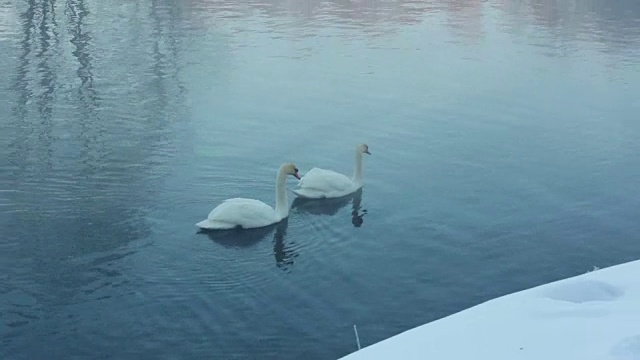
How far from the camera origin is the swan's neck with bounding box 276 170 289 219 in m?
7.61

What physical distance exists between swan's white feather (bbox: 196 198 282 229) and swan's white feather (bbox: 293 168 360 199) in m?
0.67

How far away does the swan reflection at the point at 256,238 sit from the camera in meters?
6.96

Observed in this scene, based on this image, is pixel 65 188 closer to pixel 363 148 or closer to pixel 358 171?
pixel 358 171

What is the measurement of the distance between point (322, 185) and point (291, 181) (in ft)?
2.30

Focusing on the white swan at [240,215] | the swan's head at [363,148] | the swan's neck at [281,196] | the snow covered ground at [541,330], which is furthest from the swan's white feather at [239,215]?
the snow covered ground at [541,330]

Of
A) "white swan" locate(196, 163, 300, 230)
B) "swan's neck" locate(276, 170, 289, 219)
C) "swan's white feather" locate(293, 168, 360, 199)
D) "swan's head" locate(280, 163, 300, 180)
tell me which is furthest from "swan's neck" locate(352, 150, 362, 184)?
"white swan" locate(196, 163, 300, 230)

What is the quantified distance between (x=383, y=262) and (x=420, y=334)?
4171 millimetres

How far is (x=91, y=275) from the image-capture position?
6332 millimetres

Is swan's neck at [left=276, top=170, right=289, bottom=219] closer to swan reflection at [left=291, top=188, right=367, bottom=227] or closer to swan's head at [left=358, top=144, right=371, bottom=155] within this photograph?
swan reflection at [left=291, top=188, right=367, bottom=227]

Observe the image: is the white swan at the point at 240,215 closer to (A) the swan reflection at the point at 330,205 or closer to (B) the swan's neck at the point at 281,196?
(B) the swan's neck at the point at 281,196

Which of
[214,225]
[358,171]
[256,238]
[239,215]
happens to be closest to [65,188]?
[214,225]

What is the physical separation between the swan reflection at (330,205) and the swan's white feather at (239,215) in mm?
621

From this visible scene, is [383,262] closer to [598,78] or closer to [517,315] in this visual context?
[517,315]

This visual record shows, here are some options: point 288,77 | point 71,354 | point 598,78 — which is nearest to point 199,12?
point 288,77
